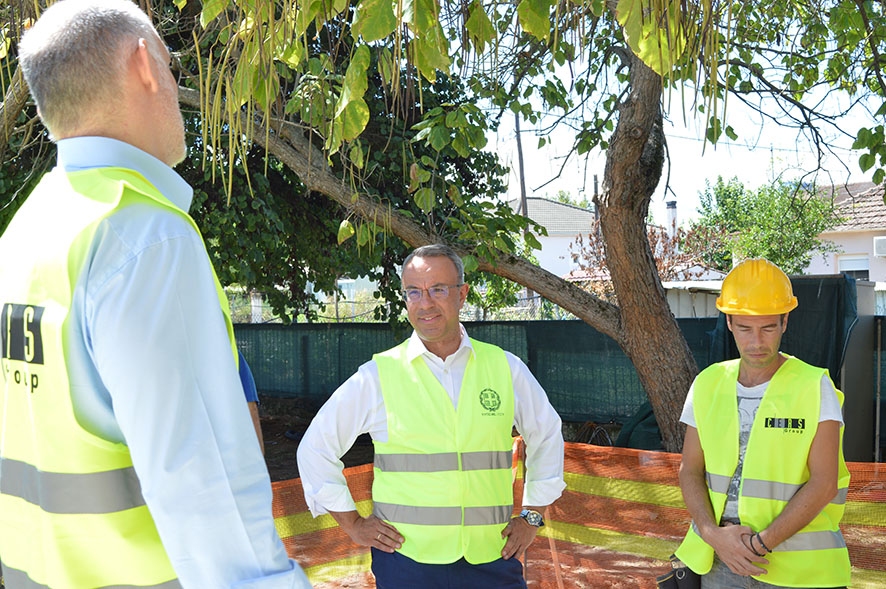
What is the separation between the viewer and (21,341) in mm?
1373

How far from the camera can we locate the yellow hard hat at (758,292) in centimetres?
346

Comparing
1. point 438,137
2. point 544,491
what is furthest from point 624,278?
point 544,491

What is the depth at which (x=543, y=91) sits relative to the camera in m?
7.85

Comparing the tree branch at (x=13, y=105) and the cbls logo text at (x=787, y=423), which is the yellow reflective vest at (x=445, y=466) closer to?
the cbls logo text at (x=787, y=423)

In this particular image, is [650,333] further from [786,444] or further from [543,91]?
[786,444]

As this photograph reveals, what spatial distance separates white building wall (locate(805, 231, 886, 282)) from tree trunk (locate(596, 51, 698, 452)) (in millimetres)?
21663

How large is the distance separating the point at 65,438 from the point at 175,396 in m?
0.22

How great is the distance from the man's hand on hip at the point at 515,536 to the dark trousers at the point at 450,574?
4 centimetres

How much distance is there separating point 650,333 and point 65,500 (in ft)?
19.7

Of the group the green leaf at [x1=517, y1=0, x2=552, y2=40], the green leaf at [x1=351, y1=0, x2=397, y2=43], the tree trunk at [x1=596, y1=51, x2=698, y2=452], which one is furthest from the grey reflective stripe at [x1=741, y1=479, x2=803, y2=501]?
the tree trunk at [x1=596, y1=51, x2=698, y2=452]

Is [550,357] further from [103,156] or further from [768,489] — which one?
[103,156]

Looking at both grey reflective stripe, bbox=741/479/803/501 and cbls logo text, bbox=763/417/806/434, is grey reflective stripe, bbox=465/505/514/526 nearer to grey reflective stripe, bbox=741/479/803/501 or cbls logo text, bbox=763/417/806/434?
grey reflective stripe, bbox=741/479/803/501

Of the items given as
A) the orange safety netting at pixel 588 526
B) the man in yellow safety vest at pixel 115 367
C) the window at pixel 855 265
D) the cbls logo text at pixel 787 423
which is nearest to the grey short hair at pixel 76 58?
the man in yellow safety vest at pixel 115 367

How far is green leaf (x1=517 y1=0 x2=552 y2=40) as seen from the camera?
91.4 inches
